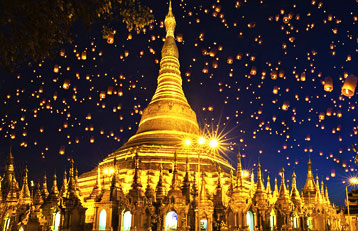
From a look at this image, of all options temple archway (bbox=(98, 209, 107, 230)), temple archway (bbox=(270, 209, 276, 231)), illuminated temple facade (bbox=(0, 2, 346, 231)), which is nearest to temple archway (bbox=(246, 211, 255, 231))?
illuminated temple facade (bbox=(0, 2, 346, 231))

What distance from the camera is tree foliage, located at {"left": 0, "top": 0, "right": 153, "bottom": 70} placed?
1000 cm

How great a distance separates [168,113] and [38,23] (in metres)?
42.0

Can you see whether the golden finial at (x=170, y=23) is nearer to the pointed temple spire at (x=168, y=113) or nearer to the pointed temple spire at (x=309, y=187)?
the pointed temple spire at (x=168, y=113)

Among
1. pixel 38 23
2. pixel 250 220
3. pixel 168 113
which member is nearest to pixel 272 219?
pixel 250 220

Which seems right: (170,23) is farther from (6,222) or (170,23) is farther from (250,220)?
(6,222)

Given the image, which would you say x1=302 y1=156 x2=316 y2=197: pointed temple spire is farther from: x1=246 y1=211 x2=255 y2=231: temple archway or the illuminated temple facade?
x1=246 y1=211 x2=255 y2=231: temple archway

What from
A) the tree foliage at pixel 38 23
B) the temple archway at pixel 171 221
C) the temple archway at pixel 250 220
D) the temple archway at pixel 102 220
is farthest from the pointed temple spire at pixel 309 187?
the tree foliage at pixel 38 23

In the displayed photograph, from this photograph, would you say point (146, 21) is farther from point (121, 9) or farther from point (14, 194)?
point (14, 194)

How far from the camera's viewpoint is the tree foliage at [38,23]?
10.0 meters

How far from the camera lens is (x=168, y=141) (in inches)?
1858

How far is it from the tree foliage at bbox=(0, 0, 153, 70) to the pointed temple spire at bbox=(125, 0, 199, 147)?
35.9 metres

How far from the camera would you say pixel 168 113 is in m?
52.2

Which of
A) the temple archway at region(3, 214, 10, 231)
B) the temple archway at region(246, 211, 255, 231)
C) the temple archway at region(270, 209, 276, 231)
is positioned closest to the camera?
the temple archway at region(246, 211, 255, 231)

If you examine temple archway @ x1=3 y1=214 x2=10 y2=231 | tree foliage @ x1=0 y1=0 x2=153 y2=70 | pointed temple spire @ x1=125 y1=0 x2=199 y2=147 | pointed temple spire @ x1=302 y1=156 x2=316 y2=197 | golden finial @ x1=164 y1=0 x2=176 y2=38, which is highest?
golden finial @ x1=164 y1=0 x2=176 y2=38
